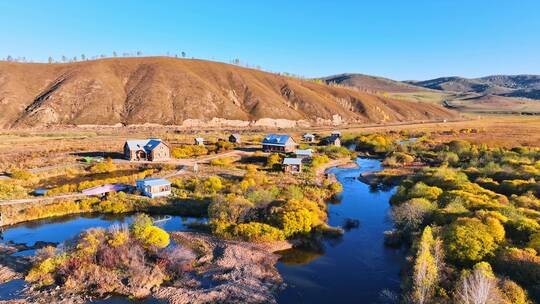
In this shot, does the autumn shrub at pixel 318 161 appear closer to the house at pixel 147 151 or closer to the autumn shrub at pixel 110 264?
the house at pixel 147 151

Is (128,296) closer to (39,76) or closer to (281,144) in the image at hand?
(281,144)

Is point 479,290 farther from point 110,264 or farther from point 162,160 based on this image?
point 162,160

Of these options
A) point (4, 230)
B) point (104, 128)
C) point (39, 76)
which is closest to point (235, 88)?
point (104, 128)

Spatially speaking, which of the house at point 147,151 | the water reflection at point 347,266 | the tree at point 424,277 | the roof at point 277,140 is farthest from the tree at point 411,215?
the house at point 147,151

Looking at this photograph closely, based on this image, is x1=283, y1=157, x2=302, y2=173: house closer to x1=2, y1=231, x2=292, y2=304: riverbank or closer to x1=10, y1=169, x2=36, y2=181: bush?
x1=2, y1=231, x2=292, y2=304: riverbank

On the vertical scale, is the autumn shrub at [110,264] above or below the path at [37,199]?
below

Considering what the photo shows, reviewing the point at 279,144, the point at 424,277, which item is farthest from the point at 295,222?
the point at 279,144
